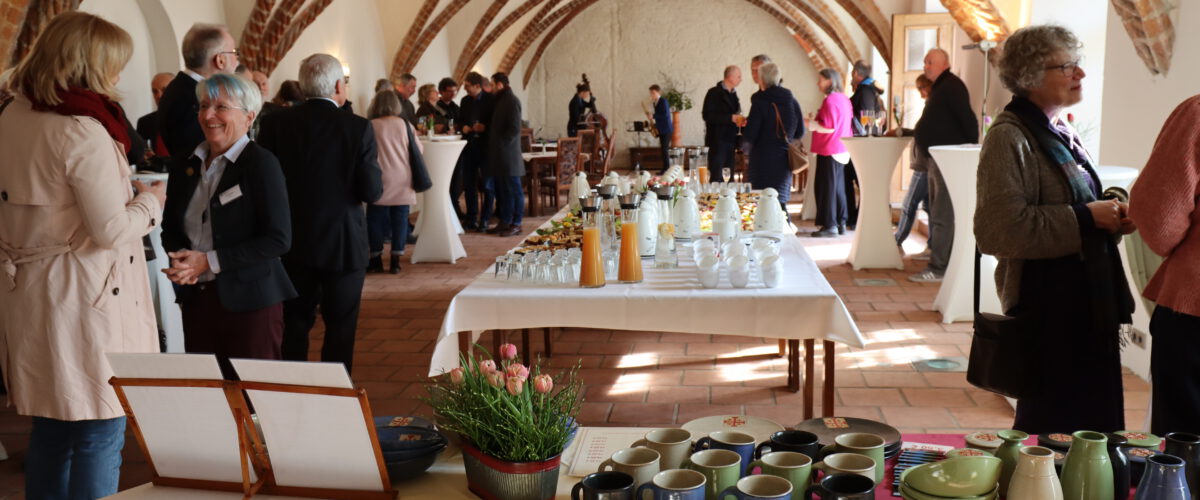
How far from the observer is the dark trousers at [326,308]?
3629mm

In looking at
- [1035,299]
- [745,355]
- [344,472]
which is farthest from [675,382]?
[344,472]

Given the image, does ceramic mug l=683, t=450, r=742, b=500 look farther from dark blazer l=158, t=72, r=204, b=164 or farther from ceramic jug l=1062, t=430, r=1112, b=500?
dark blazer l=158, t=72, r=204, b=164

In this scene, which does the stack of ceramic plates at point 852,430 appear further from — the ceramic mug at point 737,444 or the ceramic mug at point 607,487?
the ceramic mug at point 607,487

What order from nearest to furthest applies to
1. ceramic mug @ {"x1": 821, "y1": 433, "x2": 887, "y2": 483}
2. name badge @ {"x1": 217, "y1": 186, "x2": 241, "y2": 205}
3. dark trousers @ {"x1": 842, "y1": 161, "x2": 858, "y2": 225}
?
1. ceramic mug @ {"x1": 821, "y1": 433, "x2": 887, "y2": 483}
2. name badge @ {"x1": 217, "y1": 186, "x2": 241, "y2": 205}
3. dark trousers @ {"x1": 842, "y1": 161, "x2": 858, "y2": 225}

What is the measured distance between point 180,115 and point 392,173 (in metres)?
2.99

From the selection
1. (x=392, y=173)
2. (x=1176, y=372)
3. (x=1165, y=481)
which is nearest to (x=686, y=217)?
(x=1176, y=372)

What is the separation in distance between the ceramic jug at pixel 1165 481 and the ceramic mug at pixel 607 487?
28.0 inches

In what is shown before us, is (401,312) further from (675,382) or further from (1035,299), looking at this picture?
(1035,299)

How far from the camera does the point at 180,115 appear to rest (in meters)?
3.90

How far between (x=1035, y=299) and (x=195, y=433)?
2018mm

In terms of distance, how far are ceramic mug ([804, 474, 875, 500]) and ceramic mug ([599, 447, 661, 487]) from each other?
9.7 inches

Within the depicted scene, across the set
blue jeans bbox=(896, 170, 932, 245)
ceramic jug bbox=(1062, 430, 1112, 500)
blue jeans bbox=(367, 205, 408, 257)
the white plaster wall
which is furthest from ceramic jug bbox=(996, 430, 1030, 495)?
the white plaster wall

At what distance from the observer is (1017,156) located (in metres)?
2.50

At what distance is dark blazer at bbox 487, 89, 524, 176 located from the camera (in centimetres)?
875
